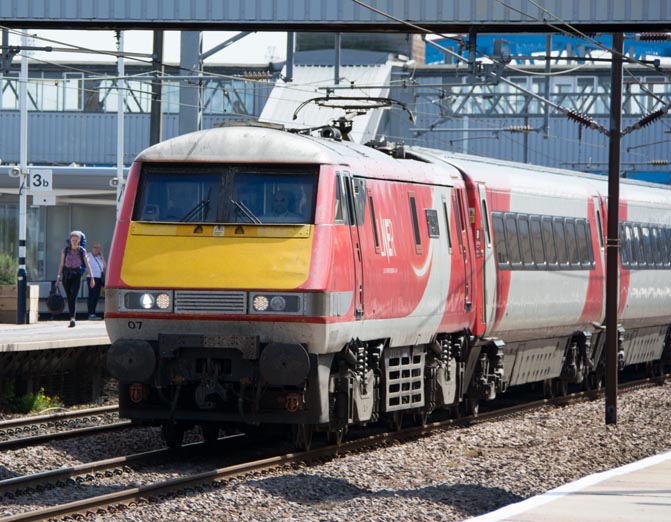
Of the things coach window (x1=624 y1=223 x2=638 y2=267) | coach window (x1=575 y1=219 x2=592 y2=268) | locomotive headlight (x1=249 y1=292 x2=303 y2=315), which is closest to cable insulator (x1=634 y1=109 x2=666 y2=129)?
coach window (x1=575 y1=219 x2=592 y2=268)

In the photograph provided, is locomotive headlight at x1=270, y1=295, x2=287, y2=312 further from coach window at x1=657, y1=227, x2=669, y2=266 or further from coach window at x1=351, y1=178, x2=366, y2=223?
coach window at x1=657, y1=227, x2=669, y2=266

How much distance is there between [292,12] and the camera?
679 inches

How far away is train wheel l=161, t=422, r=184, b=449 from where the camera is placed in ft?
48.1

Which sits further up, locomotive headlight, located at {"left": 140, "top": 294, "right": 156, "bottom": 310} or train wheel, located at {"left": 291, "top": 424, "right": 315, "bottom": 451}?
locomotive headlight, located at {"left": 140, "top": 294, "right": 156, "bottom": 310}

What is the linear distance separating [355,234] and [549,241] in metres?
7.01

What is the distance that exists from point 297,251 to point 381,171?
2.28 metres

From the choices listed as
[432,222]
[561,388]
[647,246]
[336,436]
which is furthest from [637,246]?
→ [336,436]

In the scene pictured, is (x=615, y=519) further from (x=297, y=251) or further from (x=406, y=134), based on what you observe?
(x=406, y=134)

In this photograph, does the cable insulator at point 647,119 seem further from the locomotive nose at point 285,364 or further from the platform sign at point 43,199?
the platform sign at point 43,199

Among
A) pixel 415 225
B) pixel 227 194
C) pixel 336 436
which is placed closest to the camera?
pixel 227 194

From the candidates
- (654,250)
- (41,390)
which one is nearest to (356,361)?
(41,390)

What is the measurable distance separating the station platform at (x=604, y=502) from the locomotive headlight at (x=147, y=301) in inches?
175

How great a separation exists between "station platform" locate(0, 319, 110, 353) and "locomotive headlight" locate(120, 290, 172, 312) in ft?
15.0

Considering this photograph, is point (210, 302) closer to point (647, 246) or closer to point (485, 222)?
point (485, 222)
